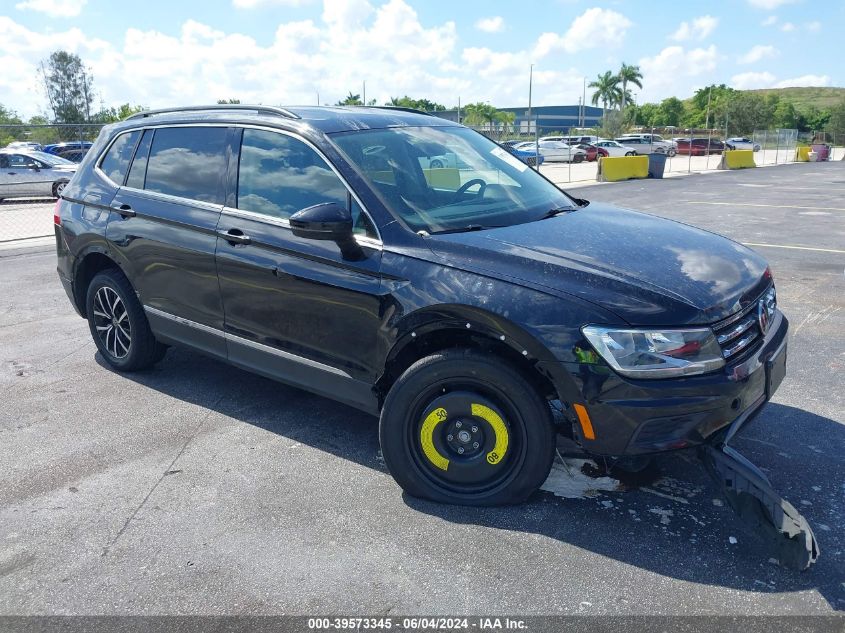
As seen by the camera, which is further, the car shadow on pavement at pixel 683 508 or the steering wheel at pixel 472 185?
the steering wheel at pixel 472 185

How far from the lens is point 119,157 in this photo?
513 cm

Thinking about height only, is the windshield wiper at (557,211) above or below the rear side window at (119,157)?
below

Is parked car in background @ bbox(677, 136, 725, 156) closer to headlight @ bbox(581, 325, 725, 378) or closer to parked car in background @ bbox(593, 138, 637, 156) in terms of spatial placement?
parked car in background @ bbox(593, 138, 637, 156)

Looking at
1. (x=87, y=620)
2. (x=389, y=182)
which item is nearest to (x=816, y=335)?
(x=389, y=182)

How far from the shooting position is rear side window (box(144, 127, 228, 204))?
14.3 ft

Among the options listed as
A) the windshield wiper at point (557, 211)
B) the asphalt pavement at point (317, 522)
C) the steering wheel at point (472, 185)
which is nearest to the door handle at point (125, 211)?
the asphalt pavement at point (317, 522)

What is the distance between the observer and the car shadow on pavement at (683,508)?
2.93 m

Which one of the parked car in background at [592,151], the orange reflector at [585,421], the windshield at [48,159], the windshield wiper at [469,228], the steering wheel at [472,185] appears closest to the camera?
the orange reflector at [585,421]

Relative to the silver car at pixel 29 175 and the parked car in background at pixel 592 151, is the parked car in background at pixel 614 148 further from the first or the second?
the silver car at pixel 29 175

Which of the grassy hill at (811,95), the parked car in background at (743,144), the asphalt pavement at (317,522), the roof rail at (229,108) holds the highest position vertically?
the grassy hill at (811,95)

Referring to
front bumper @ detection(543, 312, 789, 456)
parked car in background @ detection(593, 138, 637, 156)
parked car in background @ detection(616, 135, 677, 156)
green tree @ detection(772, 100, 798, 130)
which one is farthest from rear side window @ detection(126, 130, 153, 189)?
green tree @ detection(772, 100, 798, 130)

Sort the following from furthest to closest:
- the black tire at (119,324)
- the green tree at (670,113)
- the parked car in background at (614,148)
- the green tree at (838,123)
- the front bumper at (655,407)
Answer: the green tree at (670,113)
the green tree at (838,123)
the parked car in background at (614,148)
the black tire at (119,324)
the front bumper at (655,407)

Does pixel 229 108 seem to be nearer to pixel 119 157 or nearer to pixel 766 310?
pixel 119 157

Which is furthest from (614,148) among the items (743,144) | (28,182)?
(28,182)
